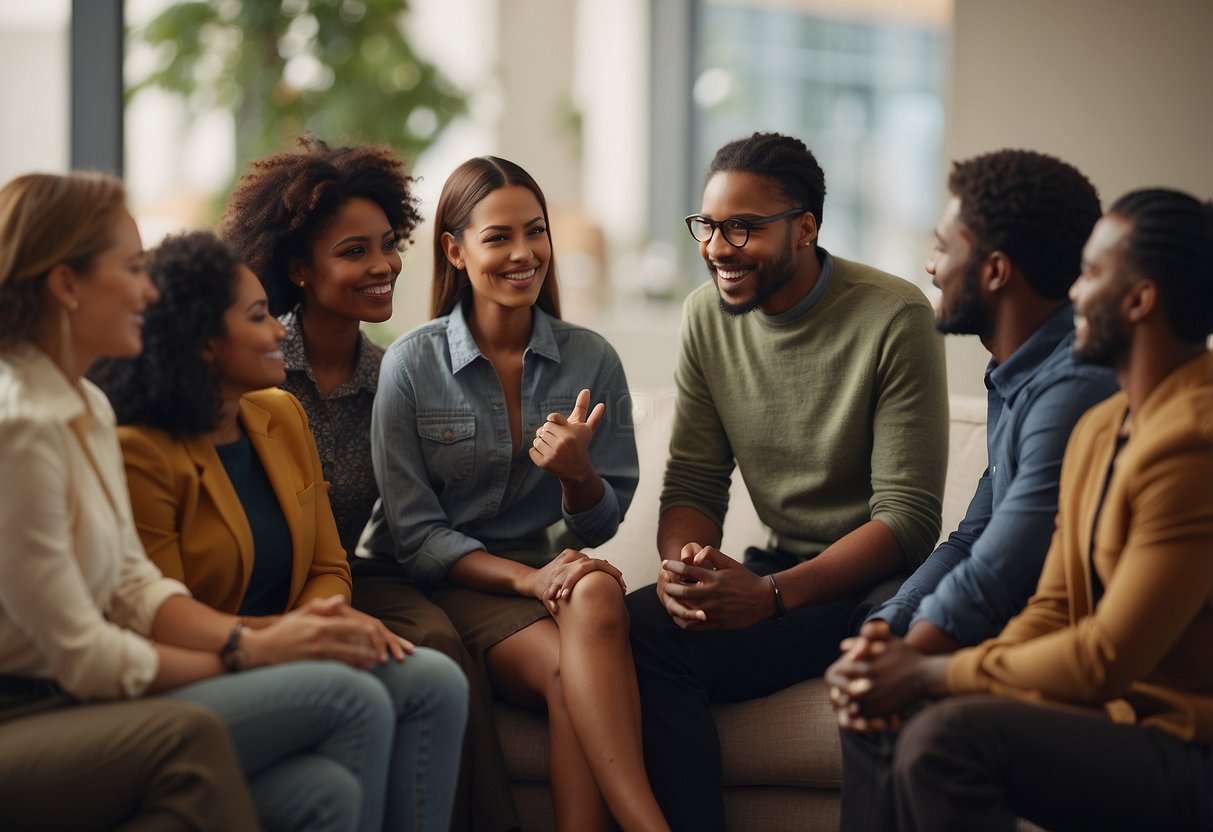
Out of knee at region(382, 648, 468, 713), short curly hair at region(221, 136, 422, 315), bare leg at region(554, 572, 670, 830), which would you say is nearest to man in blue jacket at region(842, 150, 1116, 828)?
bare leg at region(554, 572, 670, 830)

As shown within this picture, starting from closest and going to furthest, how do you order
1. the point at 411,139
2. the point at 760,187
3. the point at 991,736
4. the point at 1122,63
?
the point at 991,736 < the point at 760,187 < the point at 1122,63 < the point at 411,139

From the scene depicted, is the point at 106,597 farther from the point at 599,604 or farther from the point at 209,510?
the point at 599,604

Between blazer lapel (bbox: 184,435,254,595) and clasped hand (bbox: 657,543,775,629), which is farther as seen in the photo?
clasped hand (bbox: 657,543,775,629)

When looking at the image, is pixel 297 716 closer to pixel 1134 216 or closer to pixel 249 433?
pixel 249 433

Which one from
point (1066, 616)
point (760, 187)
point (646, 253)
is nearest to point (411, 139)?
point (646, 253)

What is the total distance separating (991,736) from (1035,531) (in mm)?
315

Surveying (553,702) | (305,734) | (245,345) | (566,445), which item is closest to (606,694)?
(553,702)

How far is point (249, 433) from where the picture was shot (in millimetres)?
1907

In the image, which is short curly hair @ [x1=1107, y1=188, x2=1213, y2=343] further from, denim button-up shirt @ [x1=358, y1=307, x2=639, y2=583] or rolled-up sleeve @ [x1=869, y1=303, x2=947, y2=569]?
denim button-up shirt @ [x1=358, y1=307, x2=639, y2=583]

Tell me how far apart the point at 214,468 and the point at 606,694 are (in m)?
0.68

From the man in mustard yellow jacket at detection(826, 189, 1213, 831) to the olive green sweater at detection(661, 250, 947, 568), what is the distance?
597mm

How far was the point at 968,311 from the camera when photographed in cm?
179

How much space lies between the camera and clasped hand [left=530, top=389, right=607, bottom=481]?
2.11 meters

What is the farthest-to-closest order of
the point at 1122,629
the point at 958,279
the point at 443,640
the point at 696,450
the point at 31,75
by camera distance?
1. the point at 31,75
2. the point at 696,450
3. the point at 443,640
4. the point at 958,279
5. the point at 1122,629
